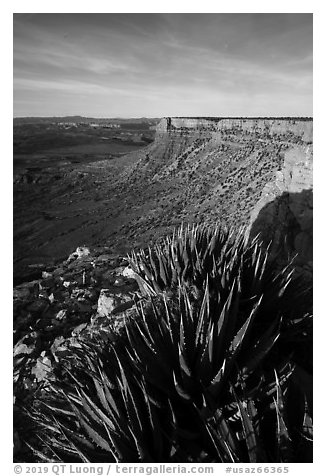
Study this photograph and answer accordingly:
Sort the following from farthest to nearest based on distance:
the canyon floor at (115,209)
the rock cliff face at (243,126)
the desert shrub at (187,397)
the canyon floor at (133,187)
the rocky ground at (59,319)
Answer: the rock cliff face at (243,126), the canyon floor at (133,187), the canyon floor at (115,209), the rocky ground at (59,319), the desert shrub at (187,397)

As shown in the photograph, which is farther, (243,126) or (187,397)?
(243,126)

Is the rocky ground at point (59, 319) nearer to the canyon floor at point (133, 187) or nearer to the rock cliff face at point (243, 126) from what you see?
the canyon floor at point (133, 187)

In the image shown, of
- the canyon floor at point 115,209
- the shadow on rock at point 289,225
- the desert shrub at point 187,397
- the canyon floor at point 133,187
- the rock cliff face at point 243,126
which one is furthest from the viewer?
the rock cliff face at point 243,126

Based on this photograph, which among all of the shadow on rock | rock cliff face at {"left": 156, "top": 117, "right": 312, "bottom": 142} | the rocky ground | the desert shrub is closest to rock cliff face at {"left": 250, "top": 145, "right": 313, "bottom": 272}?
the shadow on rock

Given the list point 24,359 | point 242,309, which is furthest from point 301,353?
point 24,359

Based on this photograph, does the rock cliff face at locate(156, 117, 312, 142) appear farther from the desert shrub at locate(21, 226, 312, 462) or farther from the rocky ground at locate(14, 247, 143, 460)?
the desert shrub at locate(21, 226, 312, 462)

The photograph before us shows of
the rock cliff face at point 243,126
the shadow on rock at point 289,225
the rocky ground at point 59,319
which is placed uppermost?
the rock cliff face at point 243,126

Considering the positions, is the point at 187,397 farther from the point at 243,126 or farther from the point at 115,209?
the point at 243,126

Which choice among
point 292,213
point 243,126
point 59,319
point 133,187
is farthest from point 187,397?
point 243,126

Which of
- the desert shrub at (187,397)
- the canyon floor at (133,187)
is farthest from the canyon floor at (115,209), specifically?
the desert shrub at (187,397)

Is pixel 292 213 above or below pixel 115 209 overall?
below

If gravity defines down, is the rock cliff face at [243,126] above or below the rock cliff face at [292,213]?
above

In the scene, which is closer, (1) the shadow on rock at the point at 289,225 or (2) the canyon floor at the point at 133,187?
(1) the shadow on rock at the point at 289,225
